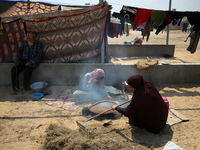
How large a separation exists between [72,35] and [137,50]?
21.0 feet

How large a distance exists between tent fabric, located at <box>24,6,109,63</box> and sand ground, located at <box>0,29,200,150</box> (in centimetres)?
229

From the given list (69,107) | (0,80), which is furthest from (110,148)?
(0,80)

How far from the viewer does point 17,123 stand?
13.0ft

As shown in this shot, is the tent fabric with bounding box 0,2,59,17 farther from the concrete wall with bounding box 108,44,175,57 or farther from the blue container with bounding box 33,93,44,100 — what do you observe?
the blue container with bounding box 33,93,44,100

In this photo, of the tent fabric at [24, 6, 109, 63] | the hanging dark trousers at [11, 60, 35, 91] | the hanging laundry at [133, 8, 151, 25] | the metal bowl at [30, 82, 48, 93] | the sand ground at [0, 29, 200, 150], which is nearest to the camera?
the sand ground at [0, 29, 200, 150]

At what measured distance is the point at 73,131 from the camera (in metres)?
3.43

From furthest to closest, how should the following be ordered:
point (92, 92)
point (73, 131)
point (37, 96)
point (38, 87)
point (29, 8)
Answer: point (29, 8) → point (38, 87) → point (37, 96) → point (92, 92) → point (73, 131)

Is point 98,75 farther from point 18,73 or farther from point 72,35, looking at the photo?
point 18,73

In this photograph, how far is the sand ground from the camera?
3033 millimetres

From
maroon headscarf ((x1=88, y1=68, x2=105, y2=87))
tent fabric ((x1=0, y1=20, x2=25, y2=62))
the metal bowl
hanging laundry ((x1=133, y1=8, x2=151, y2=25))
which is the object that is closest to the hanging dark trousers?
the metal bowl

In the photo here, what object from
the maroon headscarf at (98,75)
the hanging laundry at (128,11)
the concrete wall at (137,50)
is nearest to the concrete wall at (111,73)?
the maroon headscarf at (98,75)

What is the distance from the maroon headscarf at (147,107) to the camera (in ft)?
10.6

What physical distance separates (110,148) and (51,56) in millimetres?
4685

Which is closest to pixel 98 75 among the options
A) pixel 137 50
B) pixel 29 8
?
pixel 29 8
